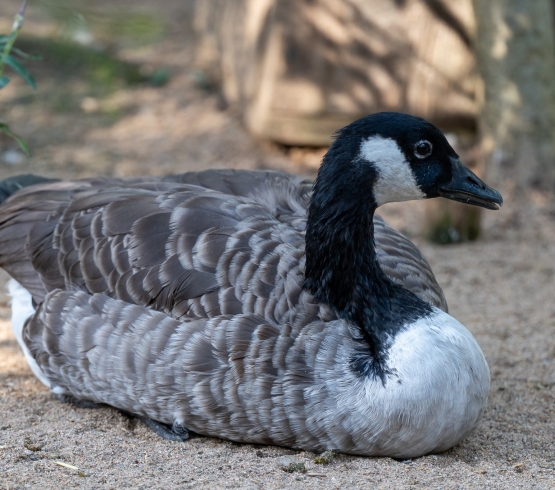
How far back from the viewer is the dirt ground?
3.92m

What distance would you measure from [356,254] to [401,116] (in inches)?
30.3

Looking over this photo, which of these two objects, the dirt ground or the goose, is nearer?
the dirt ground

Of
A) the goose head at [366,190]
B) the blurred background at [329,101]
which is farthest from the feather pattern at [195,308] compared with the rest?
the blurred background at [329,101]

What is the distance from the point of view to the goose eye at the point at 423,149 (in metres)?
4.33

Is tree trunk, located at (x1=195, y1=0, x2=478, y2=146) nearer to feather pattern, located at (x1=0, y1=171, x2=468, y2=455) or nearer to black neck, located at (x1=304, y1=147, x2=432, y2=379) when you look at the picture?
feather pattern, located at (x1=0, y1=171, x2=468, y2=455)

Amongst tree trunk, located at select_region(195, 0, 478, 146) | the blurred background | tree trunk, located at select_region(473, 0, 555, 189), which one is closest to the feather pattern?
the blurred background

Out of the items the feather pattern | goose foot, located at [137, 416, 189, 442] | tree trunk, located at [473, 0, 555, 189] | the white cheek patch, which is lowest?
goose foot, located at [137, 416, 189, 442]

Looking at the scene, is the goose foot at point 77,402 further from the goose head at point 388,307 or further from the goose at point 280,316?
the goose head at point 388,307

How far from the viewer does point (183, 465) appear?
4086 mm

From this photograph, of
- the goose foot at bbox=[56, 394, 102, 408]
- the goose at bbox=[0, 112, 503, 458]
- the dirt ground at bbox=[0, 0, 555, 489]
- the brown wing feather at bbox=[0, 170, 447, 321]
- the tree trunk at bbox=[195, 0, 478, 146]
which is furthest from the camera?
the tree trunk at bbox=[195, 0, 478, 146]

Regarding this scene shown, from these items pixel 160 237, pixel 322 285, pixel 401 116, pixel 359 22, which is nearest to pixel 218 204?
pixel 160 237

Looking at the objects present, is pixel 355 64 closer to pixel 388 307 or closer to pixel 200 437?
pixel 388 307

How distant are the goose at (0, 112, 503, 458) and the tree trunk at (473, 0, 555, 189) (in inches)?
154

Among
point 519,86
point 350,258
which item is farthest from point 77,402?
point 519,86
